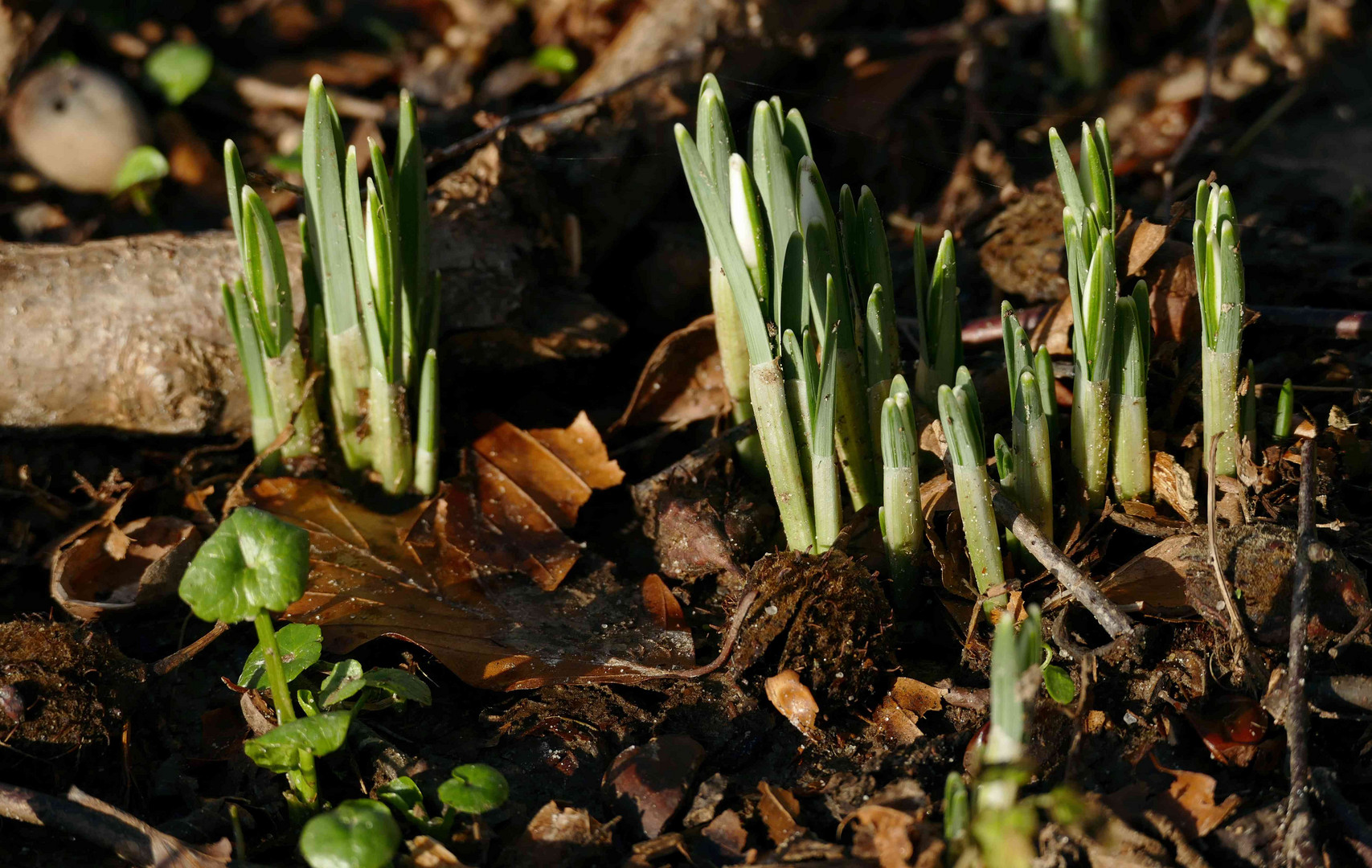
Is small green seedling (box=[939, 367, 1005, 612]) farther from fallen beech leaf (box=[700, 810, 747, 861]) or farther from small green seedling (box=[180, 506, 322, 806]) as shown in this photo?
small green seedling (box=[180, 506, 322, 806])

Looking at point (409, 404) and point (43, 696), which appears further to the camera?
point (409, 404)

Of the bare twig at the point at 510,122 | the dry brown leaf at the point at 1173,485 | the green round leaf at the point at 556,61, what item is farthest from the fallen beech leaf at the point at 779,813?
the green round leaf at the point at 556,61

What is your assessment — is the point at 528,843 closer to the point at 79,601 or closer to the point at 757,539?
the point at 757,539

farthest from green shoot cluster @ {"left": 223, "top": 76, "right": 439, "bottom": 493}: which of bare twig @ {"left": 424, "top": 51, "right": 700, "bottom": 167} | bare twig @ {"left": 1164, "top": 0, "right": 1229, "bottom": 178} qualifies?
bare twig @ {"left": 1164, "top": 0, "right": 1229, "bottom": 178}

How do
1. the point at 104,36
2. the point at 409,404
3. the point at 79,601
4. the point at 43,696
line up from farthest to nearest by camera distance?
the point at 104,36, the point at 409,404, the point at 79,601, the point at 43,696

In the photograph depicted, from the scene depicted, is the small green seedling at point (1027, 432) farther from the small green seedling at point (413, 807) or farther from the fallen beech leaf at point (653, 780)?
the small green seedling at point (413, 807)

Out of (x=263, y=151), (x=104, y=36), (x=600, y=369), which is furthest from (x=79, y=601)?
(x=104, y=36)
